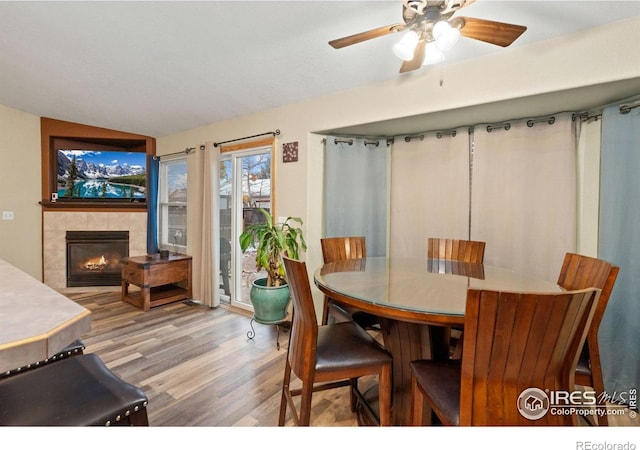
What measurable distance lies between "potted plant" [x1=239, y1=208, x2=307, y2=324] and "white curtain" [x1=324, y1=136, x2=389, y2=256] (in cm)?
42

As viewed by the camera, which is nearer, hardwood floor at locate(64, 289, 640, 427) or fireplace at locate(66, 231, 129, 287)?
hardwood floor at locate(64, 289, 640, 427)

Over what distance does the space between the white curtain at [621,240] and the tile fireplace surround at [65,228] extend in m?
5.24

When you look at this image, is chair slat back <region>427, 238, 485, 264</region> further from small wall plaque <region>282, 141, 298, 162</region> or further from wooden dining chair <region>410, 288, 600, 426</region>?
small wall plaque <region>282, 141, 298, 162</region>

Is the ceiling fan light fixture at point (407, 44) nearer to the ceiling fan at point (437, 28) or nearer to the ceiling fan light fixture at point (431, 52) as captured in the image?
the ceiling fan at point (437, 28)

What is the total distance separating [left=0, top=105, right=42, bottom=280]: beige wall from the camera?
3686 mm

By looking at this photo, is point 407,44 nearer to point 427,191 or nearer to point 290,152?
point 427,191

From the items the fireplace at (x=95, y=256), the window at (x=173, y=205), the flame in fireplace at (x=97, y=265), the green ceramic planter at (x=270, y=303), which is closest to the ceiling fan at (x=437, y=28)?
the green ceramic planter at (x=270, y=303)

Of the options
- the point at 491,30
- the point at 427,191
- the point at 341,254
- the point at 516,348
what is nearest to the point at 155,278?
the point at 341,254

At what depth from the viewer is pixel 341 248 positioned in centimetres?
253

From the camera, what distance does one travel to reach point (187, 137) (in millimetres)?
4012

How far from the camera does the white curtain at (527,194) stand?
7.17 ft

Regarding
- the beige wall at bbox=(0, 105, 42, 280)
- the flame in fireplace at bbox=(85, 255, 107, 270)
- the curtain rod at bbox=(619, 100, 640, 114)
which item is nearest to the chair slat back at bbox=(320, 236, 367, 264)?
the curtain rod at bbox=(619, 100, 640, 114)

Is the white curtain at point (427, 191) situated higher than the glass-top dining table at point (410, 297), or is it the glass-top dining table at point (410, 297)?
the white curtain at point (427, 191)

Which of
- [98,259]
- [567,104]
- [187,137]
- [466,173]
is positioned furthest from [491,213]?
[98,259]
